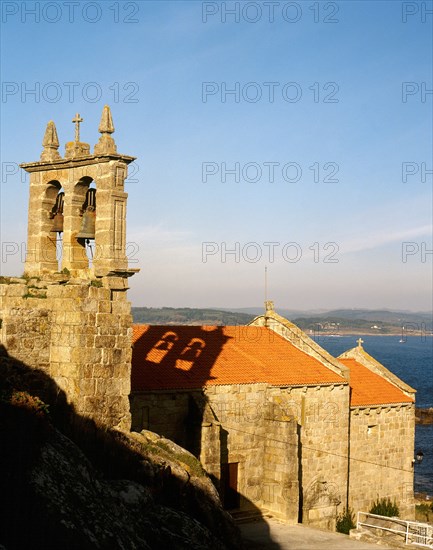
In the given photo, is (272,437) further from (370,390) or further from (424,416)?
(424,416)

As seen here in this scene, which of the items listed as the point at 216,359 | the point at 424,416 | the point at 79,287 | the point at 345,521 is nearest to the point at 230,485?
the point at 216,359

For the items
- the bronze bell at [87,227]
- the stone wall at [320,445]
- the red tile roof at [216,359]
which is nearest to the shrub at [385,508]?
the stone wall at [320,445]

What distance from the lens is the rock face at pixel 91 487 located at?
459 inches

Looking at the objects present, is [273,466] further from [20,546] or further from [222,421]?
[20,546]

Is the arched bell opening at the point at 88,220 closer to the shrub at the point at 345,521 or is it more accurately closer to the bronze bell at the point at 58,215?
the bronze bell at the point at 58,215

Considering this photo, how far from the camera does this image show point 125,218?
1958cm

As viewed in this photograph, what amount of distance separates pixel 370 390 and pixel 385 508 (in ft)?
16.6

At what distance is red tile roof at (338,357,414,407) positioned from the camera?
33875 millimetres

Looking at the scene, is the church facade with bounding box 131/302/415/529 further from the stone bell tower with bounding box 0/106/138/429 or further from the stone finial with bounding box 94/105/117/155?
the stone finial with bounding box 94/105/117/155

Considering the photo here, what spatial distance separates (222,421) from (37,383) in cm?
1051

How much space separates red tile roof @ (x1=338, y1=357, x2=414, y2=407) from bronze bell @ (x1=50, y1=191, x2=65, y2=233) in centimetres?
1685

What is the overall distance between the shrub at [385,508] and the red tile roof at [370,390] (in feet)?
13.4

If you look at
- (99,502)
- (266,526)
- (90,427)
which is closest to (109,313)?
(90,427)

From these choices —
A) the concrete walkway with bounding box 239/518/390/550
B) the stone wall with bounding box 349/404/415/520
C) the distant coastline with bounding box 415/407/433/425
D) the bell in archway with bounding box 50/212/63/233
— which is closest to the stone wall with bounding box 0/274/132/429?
the bell in archway with bounding box 50/212/63/233
